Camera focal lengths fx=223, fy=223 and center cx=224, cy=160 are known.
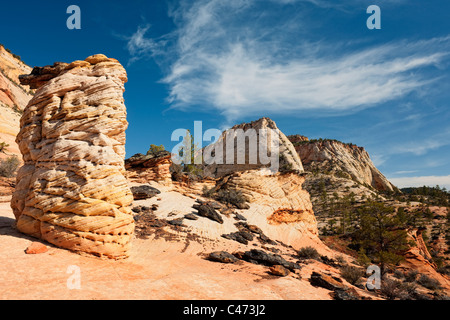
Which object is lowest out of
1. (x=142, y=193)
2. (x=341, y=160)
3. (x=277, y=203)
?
(x=277, y=203)

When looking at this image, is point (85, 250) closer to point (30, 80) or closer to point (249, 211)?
point (30, 80)

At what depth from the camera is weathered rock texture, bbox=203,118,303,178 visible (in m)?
90.4

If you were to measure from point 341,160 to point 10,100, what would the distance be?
377 ft

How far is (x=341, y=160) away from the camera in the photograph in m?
104

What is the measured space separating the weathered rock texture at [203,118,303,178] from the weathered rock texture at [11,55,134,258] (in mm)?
77434

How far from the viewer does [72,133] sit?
Result: 354 inches

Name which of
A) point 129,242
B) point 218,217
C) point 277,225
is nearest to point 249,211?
point 277,225

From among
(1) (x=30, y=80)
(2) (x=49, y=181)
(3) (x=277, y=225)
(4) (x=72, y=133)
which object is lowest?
(3) (x=277, y=225)

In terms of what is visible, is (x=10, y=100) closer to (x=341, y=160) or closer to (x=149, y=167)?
(x=149, y=167)

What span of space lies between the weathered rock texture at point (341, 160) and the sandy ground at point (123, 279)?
98101mm

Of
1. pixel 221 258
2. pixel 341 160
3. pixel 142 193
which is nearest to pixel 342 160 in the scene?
pixel 341 160

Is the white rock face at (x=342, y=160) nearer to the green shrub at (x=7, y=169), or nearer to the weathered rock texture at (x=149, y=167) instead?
the weathered rock texture at (x=149, y=167)

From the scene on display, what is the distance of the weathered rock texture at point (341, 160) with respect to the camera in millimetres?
101562

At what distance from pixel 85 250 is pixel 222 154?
103 metres
